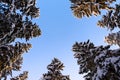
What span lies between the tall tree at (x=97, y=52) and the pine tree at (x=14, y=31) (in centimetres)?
543

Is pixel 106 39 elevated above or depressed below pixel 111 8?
above

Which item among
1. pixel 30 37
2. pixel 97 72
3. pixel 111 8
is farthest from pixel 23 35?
pixel 97 72

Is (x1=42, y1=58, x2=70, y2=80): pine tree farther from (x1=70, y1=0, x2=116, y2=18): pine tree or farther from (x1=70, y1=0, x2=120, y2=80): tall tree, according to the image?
(x1=70, y1=0, x2=116, y2=18): pine tree

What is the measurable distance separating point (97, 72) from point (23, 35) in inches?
354

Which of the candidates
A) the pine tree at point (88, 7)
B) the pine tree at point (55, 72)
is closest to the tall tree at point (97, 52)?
the pine tree at point (88, 7)

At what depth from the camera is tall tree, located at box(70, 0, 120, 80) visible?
473 inches

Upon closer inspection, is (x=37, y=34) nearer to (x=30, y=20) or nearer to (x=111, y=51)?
(x=30, y=20)

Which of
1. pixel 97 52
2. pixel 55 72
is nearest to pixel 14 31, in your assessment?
pixel 55 72

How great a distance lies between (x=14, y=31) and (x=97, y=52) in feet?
26.1

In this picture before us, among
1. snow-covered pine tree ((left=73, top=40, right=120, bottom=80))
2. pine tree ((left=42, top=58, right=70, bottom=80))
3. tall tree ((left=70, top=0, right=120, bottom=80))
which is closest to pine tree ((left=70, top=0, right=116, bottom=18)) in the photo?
tall tree ((left=70, top=0, right=120, bottom=80))

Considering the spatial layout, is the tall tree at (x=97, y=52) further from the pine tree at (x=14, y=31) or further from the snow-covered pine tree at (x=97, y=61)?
the pine tree at (x=14, y=31)

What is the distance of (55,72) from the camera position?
64.0 ft

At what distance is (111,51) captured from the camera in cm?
1294

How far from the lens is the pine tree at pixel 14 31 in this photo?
18531mm
